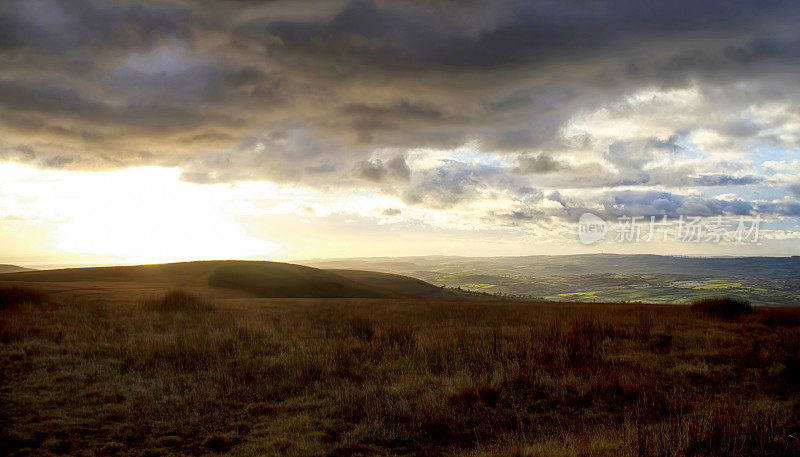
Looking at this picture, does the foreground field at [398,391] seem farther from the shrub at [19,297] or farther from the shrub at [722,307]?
the shrub at [19,297]

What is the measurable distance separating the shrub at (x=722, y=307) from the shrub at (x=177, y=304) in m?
23.2

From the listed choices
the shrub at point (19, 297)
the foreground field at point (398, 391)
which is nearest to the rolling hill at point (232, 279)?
the shrub at point (19, 297)

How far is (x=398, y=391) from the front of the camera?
8664 millimetres

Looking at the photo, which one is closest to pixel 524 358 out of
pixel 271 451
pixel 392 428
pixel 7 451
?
pixel 392 428

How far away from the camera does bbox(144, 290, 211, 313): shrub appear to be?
72.0ft

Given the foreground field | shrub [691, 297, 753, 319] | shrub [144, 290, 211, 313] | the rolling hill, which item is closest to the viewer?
the foreground field

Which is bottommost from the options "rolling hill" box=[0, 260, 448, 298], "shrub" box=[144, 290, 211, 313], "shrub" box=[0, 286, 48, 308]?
"rolling hill" box=[0, 260, 448, 298]

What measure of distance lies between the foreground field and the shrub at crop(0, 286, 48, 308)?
23.9 feet

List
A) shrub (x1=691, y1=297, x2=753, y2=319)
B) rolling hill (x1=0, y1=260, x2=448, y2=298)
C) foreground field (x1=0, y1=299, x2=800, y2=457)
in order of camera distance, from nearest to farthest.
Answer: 1. foreground field (x1=0, y1=299, x2=800, y2=457)
2. shrub (x1=691, y1=297, x2=753, y2=319)
3. rolling hill (x1=0, y1=260, x2=448, y2=298)

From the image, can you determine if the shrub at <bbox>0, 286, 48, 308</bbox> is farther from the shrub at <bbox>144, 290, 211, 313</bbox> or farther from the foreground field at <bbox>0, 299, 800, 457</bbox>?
the foreground field at <bbox>0, 299, 800, 457</bbox>

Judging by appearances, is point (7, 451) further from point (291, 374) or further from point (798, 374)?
point (798, 374)

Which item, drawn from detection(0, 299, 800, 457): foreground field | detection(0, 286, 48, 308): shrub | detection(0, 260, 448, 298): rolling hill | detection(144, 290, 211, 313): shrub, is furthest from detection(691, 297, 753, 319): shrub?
detection(0, 260, 448, 298): rolling hill

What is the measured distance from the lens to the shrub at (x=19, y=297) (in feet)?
69.7

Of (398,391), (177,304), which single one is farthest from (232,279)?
(398,391)
